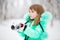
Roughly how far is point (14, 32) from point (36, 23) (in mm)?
316

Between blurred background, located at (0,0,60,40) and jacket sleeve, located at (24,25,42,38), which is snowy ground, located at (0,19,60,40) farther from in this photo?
jacket sleeve, located at (24,25,42,38)

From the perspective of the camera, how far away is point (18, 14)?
1.70 meters

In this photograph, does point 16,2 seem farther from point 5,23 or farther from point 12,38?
point 12,38

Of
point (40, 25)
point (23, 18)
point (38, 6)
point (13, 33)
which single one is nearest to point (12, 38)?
point (13, 33)

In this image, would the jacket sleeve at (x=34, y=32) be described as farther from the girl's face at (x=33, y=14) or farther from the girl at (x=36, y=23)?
the girl's face at (x=33, y=14)

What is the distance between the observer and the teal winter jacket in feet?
5.51

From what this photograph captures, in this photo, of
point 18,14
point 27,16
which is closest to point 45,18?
point 27,16

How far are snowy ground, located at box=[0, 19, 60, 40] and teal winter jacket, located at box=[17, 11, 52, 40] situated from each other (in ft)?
0.22

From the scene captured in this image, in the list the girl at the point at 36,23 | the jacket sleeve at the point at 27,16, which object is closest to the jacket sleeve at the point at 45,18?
the girl at the point at 36,23

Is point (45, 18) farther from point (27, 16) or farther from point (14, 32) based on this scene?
point (14, 32)

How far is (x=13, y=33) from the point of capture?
66.9 inches

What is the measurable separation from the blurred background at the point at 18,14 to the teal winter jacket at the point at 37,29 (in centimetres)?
5

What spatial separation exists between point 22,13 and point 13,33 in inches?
11.5

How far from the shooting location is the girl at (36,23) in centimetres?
168
